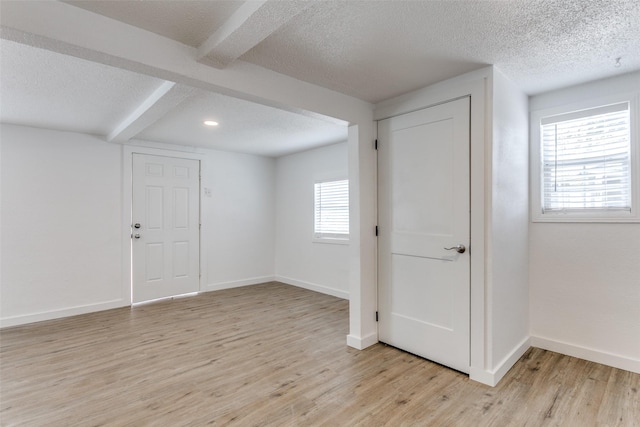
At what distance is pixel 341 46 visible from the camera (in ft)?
6.73

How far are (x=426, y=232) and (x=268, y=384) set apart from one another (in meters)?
1.74

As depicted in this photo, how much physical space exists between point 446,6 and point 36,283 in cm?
503

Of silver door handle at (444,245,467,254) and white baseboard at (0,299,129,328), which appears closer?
silver door handle at (444,245,467,254)

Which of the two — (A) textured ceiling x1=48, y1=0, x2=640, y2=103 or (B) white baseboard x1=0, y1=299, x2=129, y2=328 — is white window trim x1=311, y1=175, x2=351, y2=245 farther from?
(B) white baseboard x1=0, y1=299, x2=129, y2=328

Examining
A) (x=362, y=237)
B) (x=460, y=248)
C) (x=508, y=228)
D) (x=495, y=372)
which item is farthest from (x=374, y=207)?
(x=495, y=372)

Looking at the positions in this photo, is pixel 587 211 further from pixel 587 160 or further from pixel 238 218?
pixel 238 218

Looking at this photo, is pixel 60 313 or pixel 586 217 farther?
pixel 60 313

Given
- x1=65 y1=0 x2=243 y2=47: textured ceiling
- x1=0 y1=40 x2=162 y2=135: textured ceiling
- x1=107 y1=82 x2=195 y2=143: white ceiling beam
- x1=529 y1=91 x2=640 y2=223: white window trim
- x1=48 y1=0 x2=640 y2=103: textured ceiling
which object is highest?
x1=48 y1=0 x2=640 y2=103: textured ceiling

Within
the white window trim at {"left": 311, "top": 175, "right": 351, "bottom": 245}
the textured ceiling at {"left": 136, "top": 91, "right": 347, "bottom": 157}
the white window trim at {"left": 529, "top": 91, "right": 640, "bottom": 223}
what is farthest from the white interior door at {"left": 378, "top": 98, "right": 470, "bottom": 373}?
the white window trim at {"left": 311, "top": 175, "right": 351, "bottom": 245}

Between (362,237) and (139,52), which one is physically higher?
(139,52)

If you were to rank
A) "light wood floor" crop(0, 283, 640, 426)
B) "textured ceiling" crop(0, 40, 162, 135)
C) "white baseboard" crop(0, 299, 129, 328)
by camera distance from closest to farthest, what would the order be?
"light wood floor" crop(0, 283, 640, 426) → "textured ceiling" crop(0, 40, 162, 135) → "white baseboard" crop(0, 299, 129, 328)

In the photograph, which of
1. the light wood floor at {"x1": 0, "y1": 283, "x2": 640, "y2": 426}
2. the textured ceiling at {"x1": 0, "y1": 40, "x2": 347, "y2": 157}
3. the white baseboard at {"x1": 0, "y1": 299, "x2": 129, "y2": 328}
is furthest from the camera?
the white baseboard at {"x1": 0, "y1": 299, "x2": 129, "y2": 328}

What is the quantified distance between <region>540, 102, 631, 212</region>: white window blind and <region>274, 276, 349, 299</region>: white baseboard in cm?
290

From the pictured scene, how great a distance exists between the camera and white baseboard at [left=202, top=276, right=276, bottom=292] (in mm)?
5297
